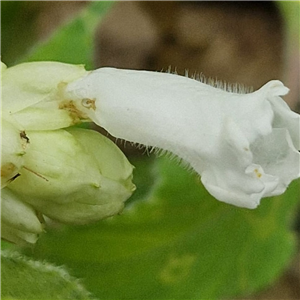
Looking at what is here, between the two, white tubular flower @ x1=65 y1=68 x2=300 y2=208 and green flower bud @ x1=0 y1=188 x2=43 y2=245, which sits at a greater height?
white tubular flower @ x1=65 y1=68 x2=300 y2=208

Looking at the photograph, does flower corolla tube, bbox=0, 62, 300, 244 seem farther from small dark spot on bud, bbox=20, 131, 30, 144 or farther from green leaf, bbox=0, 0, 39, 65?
green leaf, bbox=0, 0, 39, 65

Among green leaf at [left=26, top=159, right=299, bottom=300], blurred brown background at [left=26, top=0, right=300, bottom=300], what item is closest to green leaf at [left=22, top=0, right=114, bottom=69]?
green leaf at [left=26, top=159, right=299, bottom=300]

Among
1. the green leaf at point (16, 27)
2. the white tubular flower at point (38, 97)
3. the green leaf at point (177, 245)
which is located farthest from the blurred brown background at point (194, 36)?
the white tubular flower at point (38, 97)

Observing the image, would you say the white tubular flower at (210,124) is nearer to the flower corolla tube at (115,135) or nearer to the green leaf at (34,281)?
the flower corolla tube at (115,135)

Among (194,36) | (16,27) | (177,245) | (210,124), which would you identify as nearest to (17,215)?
(210,124)

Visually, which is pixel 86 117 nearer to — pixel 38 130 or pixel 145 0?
pixel 38 130
